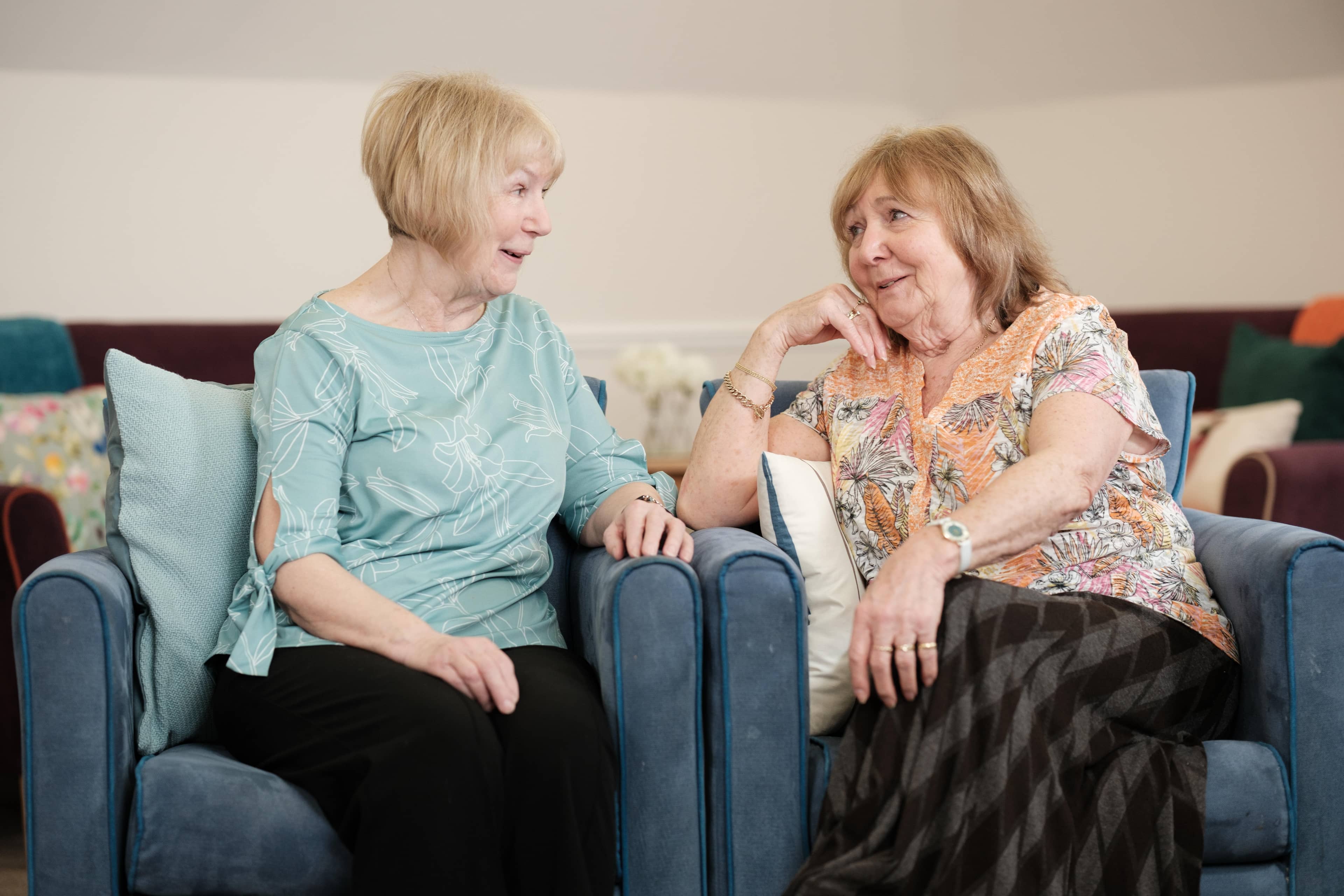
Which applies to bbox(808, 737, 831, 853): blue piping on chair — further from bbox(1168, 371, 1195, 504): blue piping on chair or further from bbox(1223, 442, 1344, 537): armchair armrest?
bbox(1223, 442, 1344, 537): armchair armrest

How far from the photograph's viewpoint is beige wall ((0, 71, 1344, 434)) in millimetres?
3588

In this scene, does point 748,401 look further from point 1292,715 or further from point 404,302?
point 1292,715

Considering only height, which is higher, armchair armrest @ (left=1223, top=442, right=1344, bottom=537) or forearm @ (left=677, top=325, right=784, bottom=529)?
forearm @ (left=677, top=325, right=784, bottom=529)

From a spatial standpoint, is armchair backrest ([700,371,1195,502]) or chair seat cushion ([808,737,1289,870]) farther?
armchair backrest ([700,371,1195,502])

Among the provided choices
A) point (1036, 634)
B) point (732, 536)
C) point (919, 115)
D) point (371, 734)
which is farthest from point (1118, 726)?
point (919, 115)

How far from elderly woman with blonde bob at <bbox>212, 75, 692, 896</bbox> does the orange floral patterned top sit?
32cm

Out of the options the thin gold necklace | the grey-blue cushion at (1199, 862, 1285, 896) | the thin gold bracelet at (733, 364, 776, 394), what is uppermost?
the thin gold necklace

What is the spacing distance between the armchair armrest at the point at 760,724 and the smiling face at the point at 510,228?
52 centimetres

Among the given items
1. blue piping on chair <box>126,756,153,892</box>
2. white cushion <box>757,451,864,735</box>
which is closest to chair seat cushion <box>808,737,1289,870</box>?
white cushion <box>757,451,864,735</box>

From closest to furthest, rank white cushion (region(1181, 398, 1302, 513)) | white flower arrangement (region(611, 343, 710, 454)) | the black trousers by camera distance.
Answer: the black trousers < white cushion (region(1181, 398, 1302, 513)) < white flower arrangement (region(611, 343, 710, 454))

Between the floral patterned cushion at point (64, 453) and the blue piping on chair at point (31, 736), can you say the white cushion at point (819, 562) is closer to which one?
the blue piping on chair at point (31, 736)

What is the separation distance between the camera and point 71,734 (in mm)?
1275


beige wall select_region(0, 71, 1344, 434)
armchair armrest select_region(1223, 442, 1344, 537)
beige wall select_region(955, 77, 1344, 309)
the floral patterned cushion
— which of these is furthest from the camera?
beige wall select_region(955, 77, 1344, 309)

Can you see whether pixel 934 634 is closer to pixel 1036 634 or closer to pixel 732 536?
pixel 1036 634
